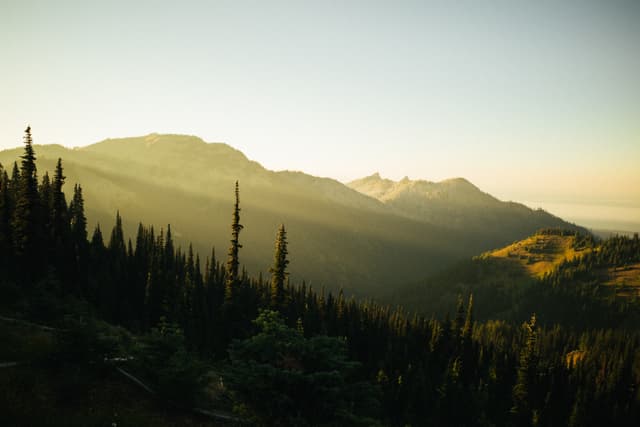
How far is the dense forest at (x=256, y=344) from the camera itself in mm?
15938

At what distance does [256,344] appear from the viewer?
54.3 ft

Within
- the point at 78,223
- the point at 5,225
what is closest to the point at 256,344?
the point at 5,225

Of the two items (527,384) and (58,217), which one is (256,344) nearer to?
(58,217)

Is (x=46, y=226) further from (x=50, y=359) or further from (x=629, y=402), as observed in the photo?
(x=629, y=402)

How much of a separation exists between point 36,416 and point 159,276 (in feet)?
245

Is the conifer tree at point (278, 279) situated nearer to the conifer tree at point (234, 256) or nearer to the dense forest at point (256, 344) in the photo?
the dense forest at point (256, 344)

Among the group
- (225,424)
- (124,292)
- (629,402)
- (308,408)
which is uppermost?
(308,408)

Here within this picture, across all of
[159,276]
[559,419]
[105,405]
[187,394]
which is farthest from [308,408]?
[559,419]

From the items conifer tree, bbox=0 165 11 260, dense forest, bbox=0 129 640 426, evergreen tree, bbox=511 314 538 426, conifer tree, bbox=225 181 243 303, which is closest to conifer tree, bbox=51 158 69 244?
dense forest, bbox=0 129 640 426

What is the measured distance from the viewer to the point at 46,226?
2544 inches

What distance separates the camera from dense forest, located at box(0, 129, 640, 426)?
15.9 meters

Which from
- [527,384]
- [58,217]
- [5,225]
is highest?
[58,217]

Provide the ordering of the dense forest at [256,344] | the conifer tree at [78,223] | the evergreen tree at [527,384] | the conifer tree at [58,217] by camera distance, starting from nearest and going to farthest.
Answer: the dense forest at [256,344], the conifer tree at [58,217], the conifer tree at [78,223], the evergreen tree at [527,384]

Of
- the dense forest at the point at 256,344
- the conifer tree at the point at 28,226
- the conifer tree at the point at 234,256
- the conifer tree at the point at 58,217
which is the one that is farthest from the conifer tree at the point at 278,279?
the conifer tree at the point at 58,217
